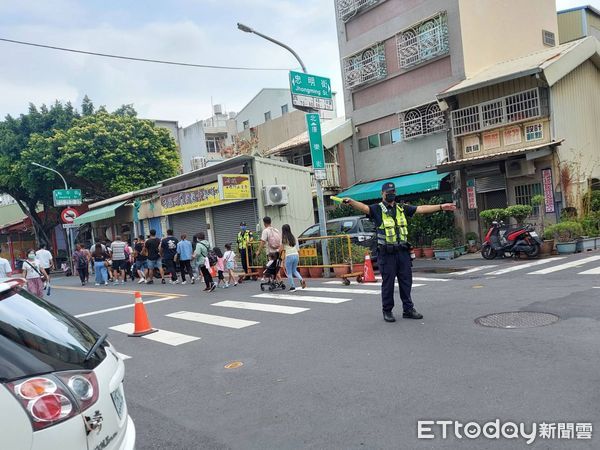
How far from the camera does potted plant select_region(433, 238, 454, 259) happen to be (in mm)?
16812

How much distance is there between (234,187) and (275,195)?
5.47ft

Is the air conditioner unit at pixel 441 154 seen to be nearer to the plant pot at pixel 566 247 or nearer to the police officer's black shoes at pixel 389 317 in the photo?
the plant pot at pixel 566 247

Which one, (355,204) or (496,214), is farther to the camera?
(496,214)

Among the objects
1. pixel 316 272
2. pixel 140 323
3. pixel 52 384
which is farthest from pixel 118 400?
pixel 316 272

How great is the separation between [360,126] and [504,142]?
756cm

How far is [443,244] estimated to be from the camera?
1684 centimetres

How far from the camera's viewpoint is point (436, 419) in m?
3.90

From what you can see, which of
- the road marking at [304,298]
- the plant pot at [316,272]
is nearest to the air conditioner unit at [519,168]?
the plant pot at [316,272]

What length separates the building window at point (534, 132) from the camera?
16469mm

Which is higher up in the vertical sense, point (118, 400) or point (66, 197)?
point (66, 197)

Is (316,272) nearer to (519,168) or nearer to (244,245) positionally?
(244,245)

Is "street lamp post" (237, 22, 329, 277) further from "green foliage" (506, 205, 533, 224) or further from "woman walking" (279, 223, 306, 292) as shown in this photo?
"green foliage" (506, 205, 533, 224)

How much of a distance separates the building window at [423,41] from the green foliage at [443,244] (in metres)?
7.49

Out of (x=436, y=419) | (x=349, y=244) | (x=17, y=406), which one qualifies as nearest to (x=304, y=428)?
(x=436, y=419)
